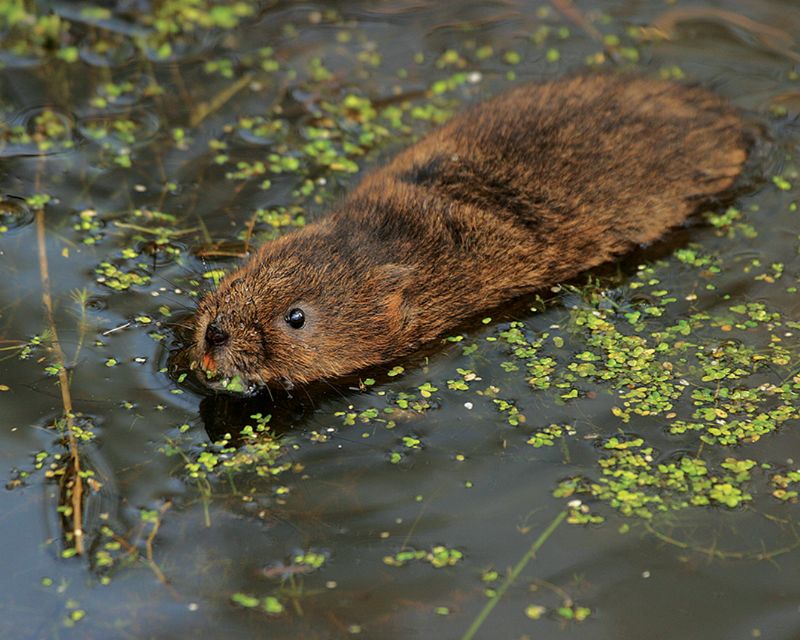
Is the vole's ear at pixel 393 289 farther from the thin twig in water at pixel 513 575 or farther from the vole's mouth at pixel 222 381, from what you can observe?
the thin twig in water at pixel 513 575

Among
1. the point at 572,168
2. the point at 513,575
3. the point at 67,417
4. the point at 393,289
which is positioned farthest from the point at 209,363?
the point at 572,168

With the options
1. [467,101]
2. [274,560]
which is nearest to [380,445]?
[274,560]

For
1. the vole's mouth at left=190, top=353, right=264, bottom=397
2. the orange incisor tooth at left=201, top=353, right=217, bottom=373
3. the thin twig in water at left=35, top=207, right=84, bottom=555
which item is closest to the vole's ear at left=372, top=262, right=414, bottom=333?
the vole's mouth at left=190, top=353, right=264, bottom=397

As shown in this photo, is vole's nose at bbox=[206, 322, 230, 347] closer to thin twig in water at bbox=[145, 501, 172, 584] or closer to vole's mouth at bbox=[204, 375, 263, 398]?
vole's mouth at bbox=[204, 375, 263, 398]

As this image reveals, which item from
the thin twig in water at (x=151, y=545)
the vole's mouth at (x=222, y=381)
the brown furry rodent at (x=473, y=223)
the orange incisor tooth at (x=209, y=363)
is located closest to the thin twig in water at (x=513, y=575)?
the thin twig in water at (x=151, y=545)

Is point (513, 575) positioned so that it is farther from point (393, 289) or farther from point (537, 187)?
point (537, 187)

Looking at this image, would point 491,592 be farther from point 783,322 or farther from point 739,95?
point 739,95

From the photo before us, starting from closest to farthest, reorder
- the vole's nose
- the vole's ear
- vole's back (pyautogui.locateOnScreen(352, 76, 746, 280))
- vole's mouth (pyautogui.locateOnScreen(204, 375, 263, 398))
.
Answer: the vole's nose → vole's mouth (pyautogui.locateOnScreen(204, 375, 263, 398)) → the vole's ear → vole's back (pyautogui.locateOnScreen(352, 76, 746, 280))
